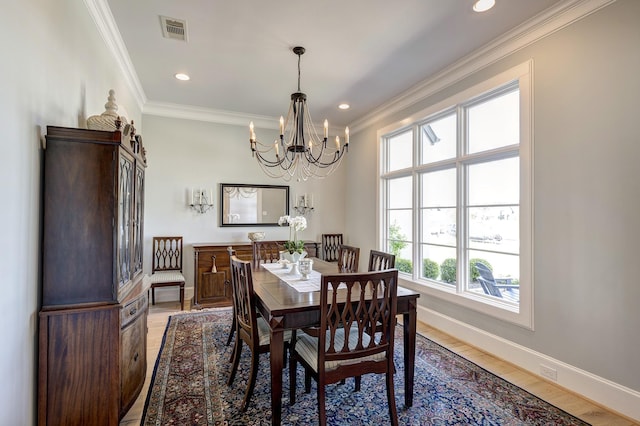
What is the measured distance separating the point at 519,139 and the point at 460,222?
104 cm

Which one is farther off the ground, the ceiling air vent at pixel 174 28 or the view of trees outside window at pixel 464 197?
the ceiling air vent at pixel 174 28

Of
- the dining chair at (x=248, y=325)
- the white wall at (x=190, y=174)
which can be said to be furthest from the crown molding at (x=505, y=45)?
the dining chair at (x=248, y=325)

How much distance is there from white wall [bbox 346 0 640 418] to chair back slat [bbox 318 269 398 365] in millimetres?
1558

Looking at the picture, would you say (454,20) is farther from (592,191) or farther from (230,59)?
(230,59)

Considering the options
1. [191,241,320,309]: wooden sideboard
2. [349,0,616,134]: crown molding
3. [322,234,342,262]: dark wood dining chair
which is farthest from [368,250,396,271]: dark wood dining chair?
[322,234,342,262]: dark wood dining chair

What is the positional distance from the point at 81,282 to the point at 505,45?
12.6 ft

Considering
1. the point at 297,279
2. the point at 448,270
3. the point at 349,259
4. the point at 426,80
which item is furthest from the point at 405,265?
the point at 426,80

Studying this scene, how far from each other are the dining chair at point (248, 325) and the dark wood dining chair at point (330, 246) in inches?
127

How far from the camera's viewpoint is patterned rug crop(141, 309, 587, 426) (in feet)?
6.76

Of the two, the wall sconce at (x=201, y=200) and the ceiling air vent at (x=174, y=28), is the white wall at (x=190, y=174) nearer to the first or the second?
the wall sconce at (x=201, y=200)

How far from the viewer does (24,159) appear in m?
1.62

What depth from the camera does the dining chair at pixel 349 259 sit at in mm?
3350

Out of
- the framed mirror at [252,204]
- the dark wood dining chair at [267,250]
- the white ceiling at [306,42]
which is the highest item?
the white ceiling at [306,42]

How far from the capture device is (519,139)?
2.92 metres
